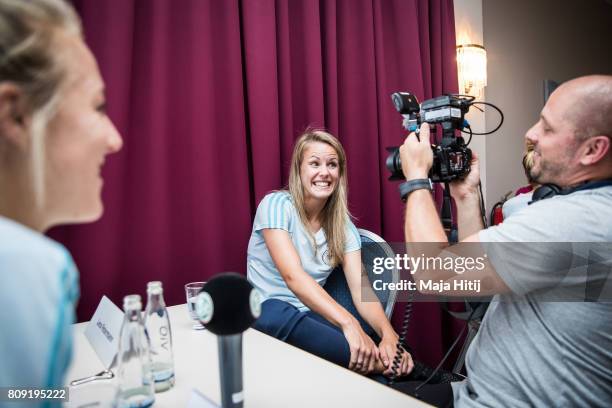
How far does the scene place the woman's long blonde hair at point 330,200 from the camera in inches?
68.8

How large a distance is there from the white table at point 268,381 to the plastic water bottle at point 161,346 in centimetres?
2

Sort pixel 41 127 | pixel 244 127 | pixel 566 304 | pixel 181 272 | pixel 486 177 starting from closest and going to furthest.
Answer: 1. pixel 41 127
2. pixel 566 304
3. pixel 181 272
4. pixel 244 127
5. pixel 486 177

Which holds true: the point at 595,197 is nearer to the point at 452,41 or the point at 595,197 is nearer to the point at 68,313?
the point at 68,313

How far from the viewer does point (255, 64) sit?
1780 millimetres

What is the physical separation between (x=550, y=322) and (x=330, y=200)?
111cm

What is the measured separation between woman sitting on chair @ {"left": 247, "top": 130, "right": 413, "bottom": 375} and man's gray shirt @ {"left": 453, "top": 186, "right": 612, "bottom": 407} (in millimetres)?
531

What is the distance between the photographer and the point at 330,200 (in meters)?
1.89

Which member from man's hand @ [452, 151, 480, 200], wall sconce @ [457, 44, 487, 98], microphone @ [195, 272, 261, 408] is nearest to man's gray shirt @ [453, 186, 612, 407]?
man's hand @ [452, 151, 480, 200]

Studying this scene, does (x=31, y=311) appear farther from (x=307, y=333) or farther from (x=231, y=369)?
(x=307, y=333)

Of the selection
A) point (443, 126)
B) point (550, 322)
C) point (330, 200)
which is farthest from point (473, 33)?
point (550, 322)

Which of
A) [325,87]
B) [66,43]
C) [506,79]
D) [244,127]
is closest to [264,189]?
[244,127]

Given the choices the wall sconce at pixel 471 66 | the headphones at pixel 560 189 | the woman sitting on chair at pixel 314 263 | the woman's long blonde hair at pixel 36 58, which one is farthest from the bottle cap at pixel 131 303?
the wall sconce at pixel 471 66

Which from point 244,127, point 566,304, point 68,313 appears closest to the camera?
point 68,313

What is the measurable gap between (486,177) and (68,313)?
9.98ft
